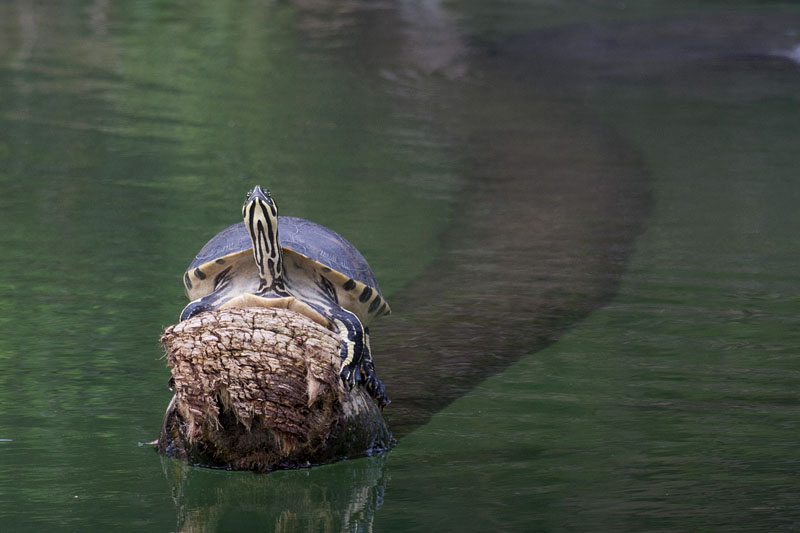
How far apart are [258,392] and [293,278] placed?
31.4 inches

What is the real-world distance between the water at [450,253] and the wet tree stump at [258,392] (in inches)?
3.9

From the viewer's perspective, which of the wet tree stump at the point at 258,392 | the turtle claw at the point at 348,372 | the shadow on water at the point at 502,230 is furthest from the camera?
the shadow on water at the point at 502,230

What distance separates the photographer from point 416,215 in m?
7.71

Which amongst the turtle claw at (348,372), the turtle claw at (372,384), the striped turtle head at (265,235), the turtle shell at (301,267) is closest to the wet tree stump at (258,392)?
the turtle claw at (348,372)

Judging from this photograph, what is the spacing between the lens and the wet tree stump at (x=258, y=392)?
12.5ft

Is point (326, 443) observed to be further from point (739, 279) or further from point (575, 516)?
point (739, 279)

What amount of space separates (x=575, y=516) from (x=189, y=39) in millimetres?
10939

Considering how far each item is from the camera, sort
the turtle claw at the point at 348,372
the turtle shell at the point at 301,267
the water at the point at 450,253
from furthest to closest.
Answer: the turtle shell at the point at 301,267
the water at the point at 450,253
the turtle claw at the point at 348,372

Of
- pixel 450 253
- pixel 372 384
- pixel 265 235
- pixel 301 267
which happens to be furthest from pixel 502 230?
pixel 265 235

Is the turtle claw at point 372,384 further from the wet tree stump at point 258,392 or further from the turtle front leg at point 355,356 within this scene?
the wet tree stump at point 258,392

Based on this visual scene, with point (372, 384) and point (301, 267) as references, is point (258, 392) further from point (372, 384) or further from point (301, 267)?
point (301, 267)

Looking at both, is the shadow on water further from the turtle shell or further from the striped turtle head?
the striped turtle head

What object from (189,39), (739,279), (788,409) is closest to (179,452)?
(788,409)

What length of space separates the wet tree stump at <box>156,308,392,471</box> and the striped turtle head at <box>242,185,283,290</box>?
1.40 ft
